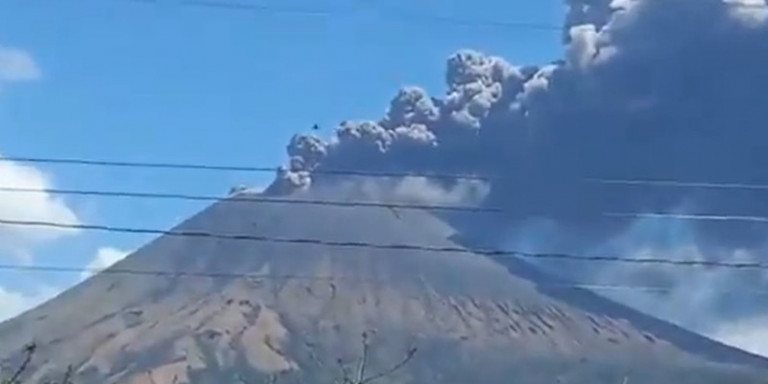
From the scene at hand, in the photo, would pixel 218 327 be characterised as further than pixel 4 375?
Yes

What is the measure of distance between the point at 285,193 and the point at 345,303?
16.5 meters

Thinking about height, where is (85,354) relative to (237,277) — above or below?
below

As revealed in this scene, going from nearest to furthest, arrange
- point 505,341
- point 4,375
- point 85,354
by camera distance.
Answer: point 4,375 → point 85,354 → point 505,341

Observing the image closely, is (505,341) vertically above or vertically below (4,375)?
above

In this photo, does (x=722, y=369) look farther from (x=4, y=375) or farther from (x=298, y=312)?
(x=4, y=375)

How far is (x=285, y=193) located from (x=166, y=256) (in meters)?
15.2

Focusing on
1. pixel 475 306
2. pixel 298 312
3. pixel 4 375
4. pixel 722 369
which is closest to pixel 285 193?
pixel 298 312

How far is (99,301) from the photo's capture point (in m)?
199

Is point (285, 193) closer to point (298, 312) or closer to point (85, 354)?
point (298, 312)

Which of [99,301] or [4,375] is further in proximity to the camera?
[99,301]

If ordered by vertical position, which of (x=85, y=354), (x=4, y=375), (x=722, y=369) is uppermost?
(x=722, y=369)

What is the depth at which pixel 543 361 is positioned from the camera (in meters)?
188

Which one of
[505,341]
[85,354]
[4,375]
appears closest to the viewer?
[4,375]

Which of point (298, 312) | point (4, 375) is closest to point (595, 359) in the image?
point (298, 312)
